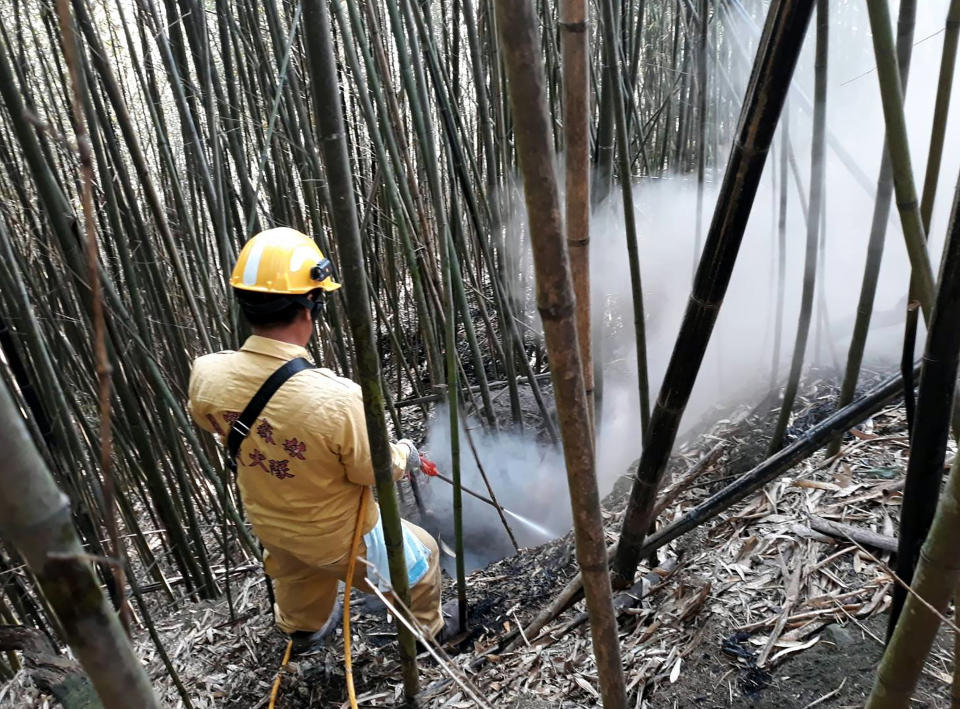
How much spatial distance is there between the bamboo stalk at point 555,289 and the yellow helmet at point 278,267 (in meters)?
1.26

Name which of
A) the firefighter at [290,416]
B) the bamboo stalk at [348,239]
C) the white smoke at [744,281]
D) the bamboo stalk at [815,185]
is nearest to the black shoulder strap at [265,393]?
the firefighter at [290,416]

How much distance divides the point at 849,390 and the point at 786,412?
230 mm

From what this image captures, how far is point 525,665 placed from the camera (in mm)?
1737

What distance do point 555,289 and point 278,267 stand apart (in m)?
1.32

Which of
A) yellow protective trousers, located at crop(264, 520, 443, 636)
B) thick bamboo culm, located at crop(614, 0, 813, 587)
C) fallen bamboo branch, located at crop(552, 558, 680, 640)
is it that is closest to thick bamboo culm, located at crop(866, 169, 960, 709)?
thick bamboo culm, located at crop(614, 0, 813, 587)

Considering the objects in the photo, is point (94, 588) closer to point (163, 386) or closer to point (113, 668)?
point (113, 668)

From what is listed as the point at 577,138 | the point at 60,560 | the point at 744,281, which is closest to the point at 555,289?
the point at 577,138

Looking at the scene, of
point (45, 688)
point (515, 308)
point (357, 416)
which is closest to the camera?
point (45, 688)

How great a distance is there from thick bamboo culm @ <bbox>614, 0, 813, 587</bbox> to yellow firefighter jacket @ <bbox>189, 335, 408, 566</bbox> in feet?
2.72

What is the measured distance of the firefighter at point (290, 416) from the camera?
180 centimetres

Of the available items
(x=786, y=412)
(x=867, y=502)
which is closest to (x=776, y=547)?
(x=867, y=502)

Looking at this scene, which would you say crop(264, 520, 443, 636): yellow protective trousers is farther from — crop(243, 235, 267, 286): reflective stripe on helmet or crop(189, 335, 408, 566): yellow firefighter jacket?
crop(243, 235, 267, 286): reflective stripe on helmet

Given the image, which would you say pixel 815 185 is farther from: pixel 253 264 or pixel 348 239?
pixel 253 264

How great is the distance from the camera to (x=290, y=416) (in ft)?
5.91
